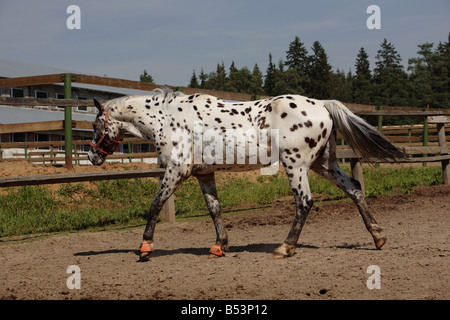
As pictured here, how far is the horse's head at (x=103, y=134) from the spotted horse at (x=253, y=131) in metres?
0.01

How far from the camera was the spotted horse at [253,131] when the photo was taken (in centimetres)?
516

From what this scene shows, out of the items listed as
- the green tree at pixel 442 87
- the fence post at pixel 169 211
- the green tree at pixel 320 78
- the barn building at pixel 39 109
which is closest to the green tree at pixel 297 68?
the green tree at pixel 320 78

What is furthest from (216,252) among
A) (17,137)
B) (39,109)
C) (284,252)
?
(39,109)

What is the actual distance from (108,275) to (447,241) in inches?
143

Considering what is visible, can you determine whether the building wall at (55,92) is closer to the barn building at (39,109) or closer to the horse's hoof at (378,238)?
the barn building at (39,109)

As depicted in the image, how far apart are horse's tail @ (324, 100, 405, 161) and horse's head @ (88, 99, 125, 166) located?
8.37 ft

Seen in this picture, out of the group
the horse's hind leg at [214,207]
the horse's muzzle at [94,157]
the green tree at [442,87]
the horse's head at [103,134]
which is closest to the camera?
the horse's hind leg at [214,207]

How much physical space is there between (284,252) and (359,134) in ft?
5.40

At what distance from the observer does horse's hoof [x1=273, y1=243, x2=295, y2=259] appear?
4.96m

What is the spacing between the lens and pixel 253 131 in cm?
529

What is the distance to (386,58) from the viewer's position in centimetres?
7950

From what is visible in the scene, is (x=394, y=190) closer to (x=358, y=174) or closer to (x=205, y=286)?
(x=358, y=174)

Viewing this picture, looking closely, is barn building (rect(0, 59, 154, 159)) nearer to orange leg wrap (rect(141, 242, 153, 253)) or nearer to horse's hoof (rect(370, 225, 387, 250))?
orange leg wrap (rect(141, 242, 153, 253))

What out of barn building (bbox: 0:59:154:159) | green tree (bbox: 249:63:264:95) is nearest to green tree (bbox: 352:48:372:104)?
green tree (bbox: 249:63:264:95)
